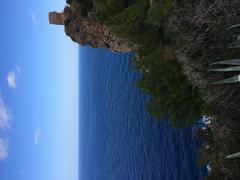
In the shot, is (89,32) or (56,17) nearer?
(89,32)

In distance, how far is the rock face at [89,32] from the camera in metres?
26.7

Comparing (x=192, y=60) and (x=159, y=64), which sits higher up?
(x=159, y=64)

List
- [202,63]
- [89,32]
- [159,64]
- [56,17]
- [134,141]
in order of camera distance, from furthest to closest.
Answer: [134,141] → [56,17] → [89,32] → [159,64] → [202,63]

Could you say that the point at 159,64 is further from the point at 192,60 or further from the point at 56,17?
the point at 56,17

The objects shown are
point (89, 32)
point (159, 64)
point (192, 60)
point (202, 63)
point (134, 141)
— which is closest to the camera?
point (202, 63)

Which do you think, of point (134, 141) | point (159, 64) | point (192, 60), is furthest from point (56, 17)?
point (192, 60)

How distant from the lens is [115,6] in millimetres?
21047

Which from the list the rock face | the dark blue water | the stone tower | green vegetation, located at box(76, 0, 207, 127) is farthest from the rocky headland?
the stone tower

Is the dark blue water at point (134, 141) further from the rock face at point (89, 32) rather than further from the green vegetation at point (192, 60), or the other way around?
the green vegetation at point (192, 60)

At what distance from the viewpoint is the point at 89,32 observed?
28.6 metres

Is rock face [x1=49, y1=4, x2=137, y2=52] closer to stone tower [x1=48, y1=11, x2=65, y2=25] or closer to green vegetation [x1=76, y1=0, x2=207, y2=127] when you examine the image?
stone tower [x1=48, y1=11, x2=65, y2=25]

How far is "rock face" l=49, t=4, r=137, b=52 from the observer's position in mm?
26719

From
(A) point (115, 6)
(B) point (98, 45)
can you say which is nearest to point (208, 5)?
(A) point (115, 6)

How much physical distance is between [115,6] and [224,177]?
36.0 feet
